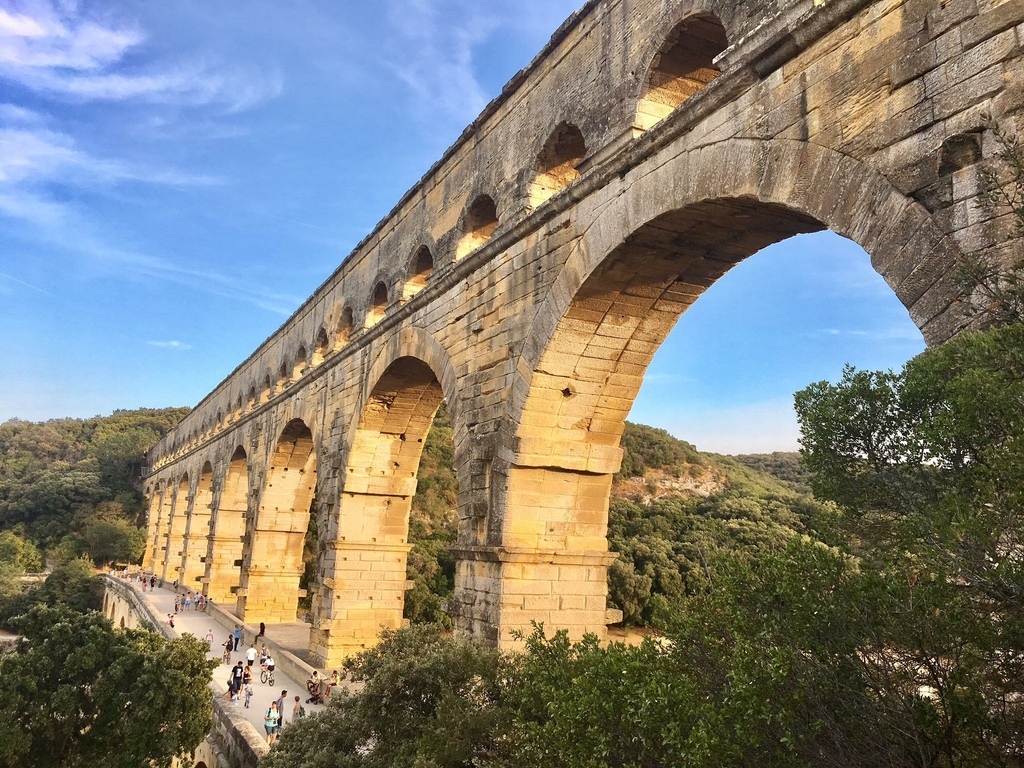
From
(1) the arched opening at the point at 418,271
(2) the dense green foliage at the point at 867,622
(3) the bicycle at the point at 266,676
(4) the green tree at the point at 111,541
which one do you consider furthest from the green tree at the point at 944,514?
(4) the green tree at the point at 111,541

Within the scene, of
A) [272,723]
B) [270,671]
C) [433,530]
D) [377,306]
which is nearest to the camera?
[272,723]

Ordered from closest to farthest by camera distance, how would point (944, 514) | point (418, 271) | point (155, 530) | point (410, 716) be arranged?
1. point (944, 514)
2. point (410, 716)
3. point (418, 271)
4. point (155, 530)

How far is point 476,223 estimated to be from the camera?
31.2 feet

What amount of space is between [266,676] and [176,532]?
20257 mm

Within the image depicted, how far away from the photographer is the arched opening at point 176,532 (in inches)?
1217

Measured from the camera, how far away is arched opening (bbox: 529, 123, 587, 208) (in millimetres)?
7898

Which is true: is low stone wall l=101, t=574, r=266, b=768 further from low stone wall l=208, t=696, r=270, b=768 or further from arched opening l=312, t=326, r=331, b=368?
arched opening l=312, t=326, r=331, b=368

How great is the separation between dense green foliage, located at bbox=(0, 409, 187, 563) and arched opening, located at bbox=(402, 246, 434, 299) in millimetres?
38000

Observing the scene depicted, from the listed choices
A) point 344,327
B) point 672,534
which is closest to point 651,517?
point 672,534

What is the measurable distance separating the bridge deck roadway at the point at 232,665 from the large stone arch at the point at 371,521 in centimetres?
82

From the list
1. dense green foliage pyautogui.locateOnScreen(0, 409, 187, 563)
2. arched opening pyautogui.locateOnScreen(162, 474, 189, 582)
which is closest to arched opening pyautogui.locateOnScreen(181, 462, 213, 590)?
arched opening pyautogui.locateOnScreen(162, 474, 189, 582)

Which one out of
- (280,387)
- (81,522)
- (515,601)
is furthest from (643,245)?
(81,522)

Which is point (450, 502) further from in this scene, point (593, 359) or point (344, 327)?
point (593, 359)

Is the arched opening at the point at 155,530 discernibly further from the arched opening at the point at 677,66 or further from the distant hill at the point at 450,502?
the arched opening at the point at 677,66
